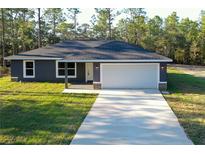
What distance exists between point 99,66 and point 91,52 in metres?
2.30

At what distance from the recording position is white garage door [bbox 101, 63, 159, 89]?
19.7 m

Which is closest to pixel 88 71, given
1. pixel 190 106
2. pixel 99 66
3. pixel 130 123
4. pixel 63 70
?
pixel 63 70

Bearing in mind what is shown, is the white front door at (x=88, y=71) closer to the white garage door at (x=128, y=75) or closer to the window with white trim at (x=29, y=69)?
the white garage door at (x=128, y=75)

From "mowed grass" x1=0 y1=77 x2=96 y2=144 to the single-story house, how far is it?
9.19 feet

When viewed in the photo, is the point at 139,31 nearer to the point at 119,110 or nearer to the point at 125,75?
the point at 125,75

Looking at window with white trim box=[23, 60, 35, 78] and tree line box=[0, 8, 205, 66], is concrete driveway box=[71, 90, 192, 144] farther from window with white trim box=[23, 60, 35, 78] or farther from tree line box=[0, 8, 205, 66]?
tree line box=[0, 8, 205, 66]

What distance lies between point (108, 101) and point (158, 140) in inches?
255

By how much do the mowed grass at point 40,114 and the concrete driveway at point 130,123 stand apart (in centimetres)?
45

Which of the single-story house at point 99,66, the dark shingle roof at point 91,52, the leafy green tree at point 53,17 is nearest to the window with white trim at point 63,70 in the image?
the single-story house at point 99,66

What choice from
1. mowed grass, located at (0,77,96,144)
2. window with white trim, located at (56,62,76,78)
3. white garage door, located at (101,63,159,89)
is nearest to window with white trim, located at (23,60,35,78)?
window with white trim, located at (56,62,76,78)

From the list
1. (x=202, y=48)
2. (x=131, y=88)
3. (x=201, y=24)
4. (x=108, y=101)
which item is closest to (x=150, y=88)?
(x=131, y=88)

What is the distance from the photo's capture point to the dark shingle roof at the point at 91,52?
19873 millimetres

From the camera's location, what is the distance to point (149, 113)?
1254 cm

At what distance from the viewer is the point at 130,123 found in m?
10.9
